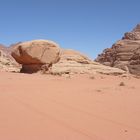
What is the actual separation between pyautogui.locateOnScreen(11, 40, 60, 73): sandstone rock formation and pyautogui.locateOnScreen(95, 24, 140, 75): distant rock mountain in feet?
59.0

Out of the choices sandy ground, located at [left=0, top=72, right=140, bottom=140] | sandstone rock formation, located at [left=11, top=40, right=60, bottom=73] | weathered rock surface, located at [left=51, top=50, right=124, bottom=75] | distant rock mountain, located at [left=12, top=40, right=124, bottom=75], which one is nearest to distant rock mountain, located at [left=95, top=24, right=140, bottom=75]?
weathered rock surface, located at [left=51, top=50, right=124, bottom=75]

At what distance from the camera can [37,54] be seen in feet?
64.3

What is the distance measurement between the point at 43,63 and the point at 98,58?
2973 centimetres

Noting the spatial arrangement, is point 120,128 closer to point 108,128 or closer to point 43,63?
point 108,128

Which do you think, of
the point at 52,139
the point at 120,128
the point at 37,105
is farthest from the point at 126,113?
the point at 52,139

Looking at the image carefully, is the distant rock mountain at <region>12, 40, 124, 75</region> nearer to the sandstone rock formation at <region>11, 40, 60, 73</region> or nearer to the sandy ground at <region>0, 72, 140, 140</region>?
the sandstone rock formation at <region>11, 40, 60, 73</region>

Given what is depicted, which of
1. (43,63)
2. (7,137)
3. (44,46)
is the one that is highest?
(44,46)

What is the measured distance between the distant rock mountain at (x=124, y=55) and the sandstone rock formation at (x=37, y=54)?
18.0m

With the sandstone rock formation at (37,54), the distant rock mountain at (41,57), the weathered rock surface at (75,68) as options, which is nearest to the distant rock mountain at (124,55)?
the weathered rock surface at (75,68)

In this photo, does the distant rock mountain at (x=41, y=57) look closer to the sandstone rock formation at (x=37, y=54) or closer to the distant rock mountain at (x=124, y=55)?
the sandstone rock formation at (x=37, y=54)

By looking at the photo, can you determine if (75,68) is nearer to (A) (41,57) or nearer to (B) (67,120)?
(A) (41,57)

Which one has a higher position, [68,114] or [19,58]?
[19,58]

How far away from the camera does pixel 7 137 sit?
3.94 metres

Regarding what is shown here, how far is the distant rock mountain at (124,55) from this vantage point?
1451 inches
